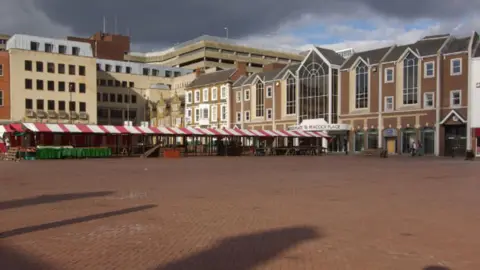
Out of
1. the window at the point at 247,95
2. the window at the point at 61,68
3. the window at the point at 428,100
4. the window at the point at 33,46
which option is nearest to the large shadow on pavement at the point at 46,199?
the window at the point at 428,100

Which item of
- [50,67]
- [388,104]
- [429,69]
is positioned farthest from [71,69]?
[429,69]

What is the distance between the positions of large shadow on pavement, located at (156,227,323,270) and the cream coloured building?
221 feet

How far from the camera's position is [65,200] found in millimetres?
12297

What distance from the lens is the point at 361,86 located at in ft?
181

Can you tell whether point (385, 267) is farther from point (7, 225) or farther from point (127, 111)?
point (127, 111)

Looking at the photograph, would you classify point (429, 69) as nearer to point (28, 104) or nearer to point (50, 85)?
point (50, 85)

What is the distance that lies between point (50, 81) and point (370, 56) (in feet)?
150

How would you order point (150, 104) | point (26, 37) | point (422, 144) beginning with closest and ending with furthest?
1. point (422, 144)
2. point (26, 37)
3. point (150, 104)

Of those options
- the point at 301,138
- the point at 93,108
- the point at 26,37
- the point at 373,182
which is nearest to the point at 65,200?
the point at 373,182

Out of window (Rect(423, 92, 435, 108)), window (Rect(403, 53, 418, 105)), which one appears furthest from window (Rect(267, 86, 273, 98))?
window (Rect(423, 92, 435, 108))

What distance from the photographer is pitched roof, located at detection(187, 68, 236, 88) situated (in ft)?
241

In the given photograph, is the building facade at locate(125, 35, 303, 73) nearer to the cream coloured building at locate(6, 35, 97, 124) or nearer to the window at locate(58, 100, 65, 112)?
the cream coloured building at locate(6, 35, 97, 124)

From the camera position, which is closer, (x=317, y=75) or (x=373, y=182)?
(x=373, y=182)

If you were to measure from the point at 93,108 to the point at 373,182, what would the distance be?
6347cm
